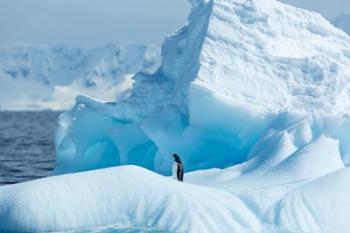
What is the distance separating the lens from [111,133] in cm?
1756

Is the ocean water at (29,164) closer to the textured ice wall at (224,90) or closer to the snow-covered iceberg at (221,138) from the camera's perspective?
the snow-covered iceberg at (221,138)

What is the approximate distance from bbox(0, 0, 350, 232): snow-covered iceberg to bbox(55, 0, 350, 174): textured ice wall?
0.09ft

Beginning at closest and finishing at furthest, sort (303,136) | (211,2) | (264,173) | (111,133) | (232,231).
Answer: (232,231)
(264,173)
(303,136)
(211,2)
(111,133)

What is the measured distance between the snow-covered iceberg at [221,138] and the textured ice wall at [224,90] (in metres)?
0.03

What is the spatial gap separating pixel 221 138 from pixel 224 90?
3.69 ft

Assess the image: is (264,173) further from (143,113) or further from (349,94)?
(143,113)

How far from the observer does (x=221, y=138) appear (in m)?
15.4

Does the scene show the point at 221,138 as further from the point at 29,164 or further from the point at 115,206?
the point at 29,164

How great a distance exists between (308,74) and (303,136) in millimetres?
2435

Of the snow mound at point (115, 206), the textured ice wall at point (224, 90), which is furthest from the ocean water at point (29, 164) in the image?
the textured ice wall at point (224, 90)

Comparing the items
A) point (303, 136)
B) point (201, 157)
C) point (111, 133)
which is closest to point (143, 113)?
point (111, 133)

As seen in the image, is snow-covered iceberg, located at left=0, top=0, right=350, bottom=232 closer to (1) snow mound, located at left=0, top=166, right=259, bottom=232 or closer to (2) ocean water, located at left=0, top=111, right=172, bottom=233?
(1) snow mound, located at left=0, top=166, right=259, bottom=232

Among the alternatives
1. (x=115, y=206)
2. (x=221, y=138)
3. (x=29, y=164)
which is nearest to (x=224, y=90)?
(x=221, y=138)

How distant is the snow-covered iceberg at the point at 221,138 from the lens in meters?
10.4
